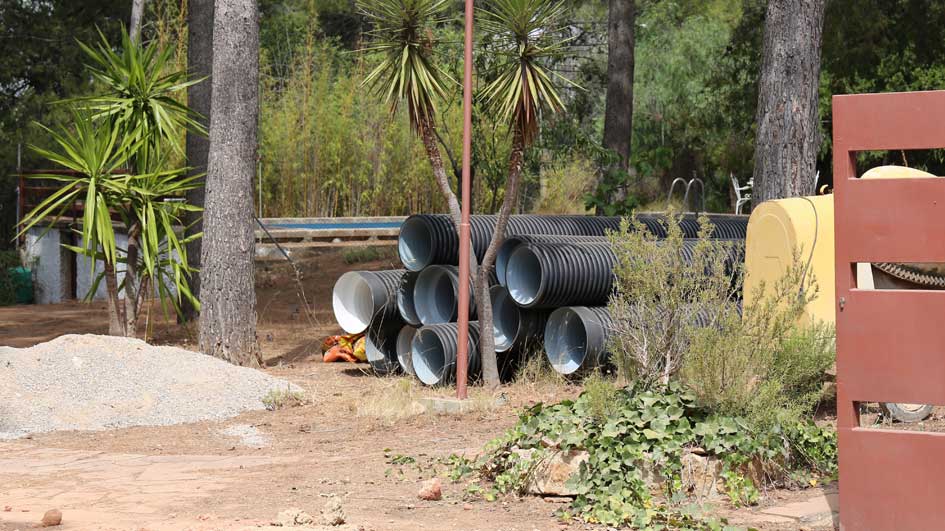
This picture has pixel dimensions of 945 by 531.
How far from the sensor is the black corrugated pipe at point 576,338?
9422 mm

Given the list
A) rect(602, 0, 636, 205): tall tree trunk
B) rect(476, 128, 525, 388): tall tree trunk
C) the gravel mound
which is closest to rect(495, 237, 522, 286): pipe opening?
rect(476, 128, 525, 388): tall tree trunk

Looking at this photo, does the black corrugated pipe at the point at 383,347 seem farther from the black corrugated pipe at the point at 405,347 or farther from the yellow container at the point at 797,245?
the yellow container at the point at 797,245

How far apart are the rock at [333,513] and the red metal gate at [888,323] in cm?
223

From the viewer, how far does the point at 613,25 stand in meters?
17.1

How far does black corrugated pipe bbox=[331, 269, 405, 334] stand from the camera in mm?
10977

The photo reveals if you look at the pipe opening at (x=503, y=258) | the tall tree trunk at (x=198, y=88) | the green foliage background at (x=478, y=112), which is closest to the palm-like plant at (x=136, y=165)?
the tall tree trunk at (x=198, y=88)

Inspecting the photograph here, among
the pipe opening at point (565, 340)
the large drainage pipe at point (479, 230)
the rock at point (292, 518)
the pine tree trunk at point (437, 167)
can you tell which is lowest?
the rock at point (292, 518)

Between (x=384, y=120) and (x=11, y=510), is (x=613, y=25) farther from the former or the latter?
(x=11, y=510)

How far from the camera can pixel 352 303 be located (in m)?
11.6

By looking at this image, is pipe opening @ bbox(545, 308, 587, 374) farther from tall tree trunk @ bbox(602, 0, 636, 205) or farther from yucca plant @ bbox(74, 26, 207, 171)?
tall tree trunk @ bbox(602, 0, 636, 205)

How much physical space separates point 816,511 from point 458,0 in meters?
20.9

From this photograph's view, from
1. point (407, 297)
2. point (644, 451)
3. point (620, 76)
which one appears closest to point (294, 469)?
point (644, 451)

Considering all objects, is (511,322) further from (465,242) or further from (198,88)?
(198,88)

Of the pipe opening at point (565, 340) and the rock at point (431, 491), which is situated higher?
the pipe opening at point (565, 340)
